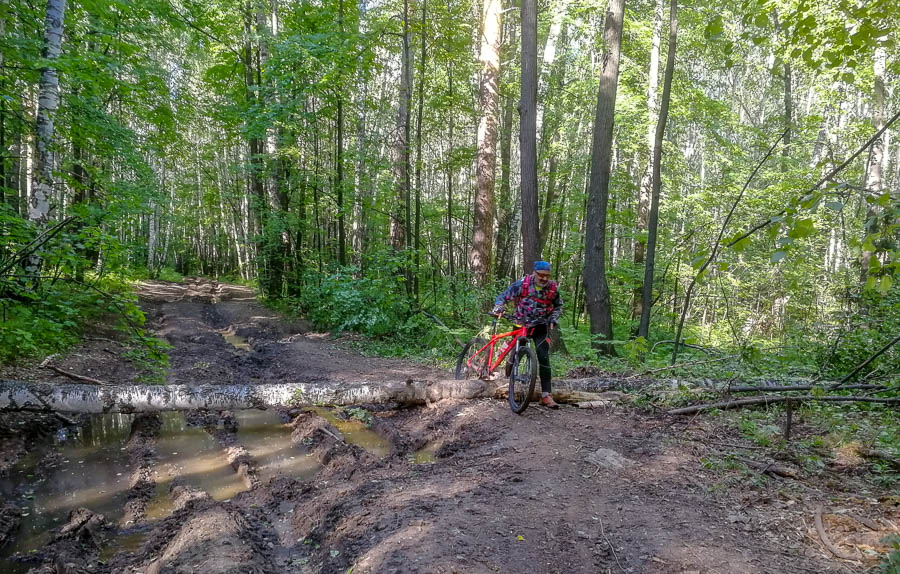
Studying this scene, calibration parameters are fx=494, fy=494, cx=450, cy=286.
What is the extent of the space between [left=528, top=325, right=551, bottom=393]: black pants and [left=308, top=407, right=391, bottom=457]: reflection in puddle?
2250mm

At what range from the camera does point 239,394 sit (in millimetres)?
6668

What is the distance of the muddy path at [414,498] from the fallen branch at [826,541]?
1.7 inches

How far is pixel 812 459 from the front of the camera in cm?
491

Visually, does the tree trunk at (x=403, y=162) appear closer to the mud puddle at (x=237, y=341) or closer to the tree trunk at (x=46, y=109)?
the mud puddle at (x=237, y=341)

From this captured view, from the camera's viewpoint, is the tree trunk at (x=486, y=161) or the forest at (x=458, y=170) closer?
the forest at (x=458, y=170)

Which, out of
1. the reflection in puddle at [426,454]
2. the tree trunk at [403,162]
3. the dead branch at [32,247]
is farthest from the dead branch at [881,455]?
the tree trunk at [403,162]

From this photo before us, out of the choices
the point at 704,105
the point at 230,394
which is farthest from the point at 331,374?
the point at 704,105

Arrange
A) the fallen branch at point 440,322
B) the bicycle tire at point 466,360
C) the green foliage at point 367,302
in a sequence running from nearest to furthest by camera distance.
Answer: the bicycle tire at point 466,360
the fallen branch at point 440,322
the green foliage at point 367,302

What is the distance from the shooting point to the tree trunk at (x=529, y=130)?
33.3 ft

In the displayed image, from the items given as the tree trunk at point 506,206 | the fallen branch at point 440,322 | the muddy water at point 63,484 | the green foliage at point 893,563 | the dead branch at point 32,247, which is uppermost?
the tree trunk at point 506,206

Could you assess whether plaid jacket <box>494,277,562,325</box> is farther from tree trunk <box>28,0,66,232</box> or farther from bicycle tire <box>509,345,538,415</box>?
tree trunk <box>28,0,66,232</box>

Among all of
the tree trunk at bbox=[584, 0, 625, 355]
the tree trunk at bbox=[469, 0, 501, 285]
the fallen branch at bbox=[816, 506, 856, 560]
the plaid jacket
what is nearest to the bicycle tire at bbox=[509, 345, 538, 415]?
the plaid jacket

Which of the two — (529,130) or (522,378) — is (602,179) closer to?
(529,130)

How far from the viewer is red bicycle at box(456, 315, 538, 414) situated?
21.0 feet
